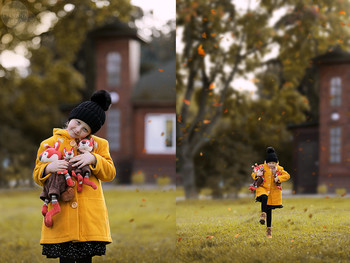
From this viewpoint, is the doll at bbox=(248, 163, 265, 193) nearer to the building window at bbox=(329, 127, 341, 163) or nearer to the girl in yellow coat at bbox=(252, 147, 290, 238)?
the girl in yellow coat at bbox=(252, 147, 290, 238)

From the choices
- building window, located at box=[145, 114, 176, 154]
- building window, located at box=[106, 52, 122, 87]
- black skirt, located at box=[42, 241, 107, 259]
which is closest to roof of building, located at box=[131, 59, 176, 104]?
building window, located at box=[145, 114, 176, 154]

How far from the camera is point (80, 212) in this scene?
12.5 ft

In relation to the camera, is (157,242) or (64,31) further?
(64,31)

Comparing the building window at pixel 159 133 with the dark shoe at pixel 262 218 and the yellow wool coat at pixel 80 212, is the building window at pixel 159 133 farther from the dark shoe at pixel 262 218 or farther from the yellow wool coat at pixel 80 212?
the yellow wool coat at pixel 80 212

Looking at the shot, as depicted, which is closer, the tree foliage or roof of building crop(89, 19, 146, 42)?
the tree foliage

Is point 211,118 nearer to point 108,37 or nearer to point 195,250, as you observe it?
point 195,250

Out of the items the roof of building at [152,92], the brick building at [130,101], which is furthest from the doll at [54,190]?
the roof of building at [152,92]

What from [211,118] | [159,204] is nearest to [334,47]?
[211,118]

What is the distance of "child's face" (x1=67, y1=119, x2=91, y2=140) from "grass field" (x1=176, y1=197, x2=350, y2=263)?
79.1 inches

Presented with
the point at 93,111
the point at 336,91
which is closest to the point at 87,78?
the point at 336,91

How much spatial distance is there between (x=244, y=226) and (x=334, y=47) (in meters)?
2.03

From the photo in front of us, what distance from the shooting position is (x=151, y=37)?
13773mm

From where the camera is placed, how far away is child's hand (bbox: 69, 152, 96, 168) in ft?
12.3

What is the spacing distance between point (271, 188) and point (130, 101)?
11.0 m
